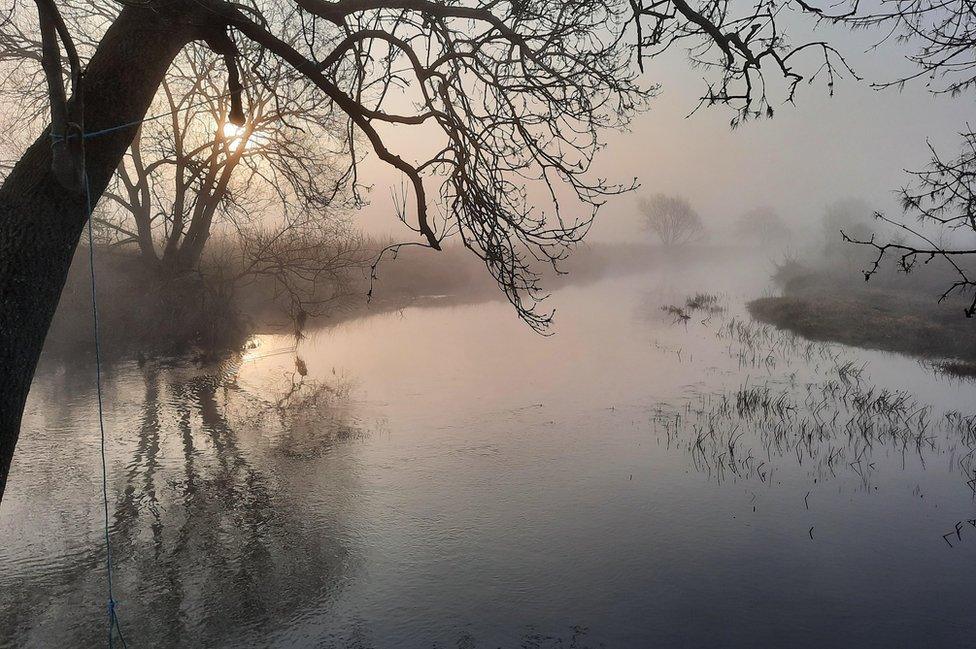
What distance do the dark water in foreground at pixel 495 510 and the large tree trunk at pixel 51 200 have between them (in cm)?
215

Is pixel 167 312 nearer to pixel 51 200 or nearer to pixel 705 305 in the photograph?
pixel 51 200

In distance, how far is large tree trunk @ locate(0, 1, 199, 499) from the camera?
3.56 m

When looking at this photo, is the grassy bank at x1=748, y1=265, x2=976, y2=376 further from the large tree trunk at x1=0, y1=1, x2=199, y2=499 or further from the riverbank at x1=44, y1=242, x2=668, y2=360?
the large tree trunk at x1=0, y1=1, x2=199, y2=499

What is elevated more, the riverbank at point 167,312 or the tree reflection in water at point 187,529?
the riverbank at point 167,312

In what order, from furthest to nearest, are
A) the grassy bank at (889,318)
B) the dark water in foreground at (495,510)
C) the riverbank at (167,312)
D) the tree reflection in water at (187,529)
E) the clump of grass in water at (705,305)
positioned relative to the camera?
the clump of grass in water at (705,305)
the grassy bank at (889,318)
the riverbank at (167,312)
the dark water in foreground at (495,510)
the tree reflection in water at (187,529)

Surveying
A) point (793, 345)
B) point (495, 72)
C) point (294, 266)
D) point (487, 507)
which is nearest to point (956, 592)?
point (487, 507)

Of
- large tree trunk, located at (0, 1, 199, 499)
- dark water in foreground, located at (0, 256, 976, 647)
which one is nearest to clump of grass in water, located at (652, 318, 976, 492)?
dark water in foreground, located at (0, 256, 976, 647)

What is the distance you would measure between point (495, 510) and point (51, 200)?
492cm

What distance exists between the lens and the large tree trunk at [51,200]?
11.7ft

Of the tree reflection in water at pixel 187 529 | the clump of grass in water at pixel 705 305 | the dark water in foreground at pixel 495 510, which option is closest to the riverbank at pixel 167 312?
the dark water in foreground at pixel 495 510

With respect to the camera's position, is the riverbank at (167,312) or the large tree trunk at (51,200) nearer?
the large tree trunk at (51,200)

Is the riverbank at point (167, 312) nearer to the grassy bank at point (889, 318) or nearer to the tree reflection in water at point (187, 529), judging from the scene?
the tree reflection in water at point (187, 529)

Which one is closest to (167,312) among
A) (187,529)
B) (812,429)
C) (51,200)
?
(187,529)

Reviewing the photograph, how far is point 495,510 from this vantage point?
6.87 m
